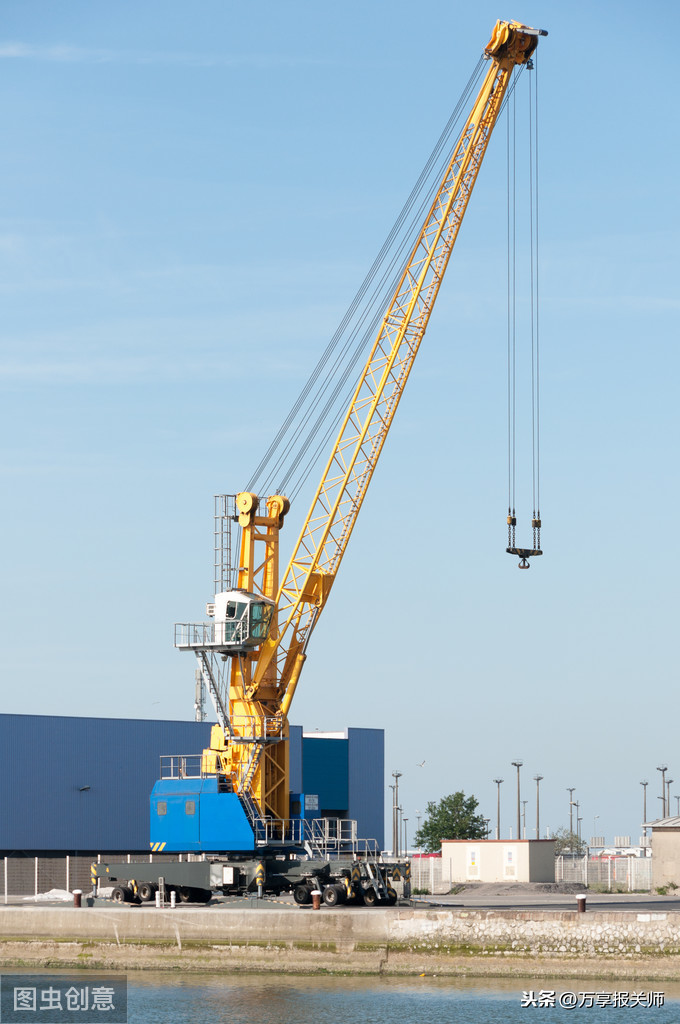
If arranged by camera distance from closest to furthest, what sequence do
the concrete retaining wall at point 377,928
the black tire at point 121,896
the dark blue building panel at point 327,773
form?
the concrete retaining wall at point 377,928, the black tire at point 121,896, the dark blue building panel at point 327,773

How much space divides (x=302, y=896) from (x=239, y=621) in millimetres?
10302

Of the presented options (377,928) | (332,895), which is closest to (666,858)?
(332,895)

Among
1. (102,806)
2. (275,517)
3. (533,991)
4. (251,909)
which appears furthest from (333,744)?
(533,991)

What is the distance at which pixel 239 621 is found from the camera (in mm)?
52188

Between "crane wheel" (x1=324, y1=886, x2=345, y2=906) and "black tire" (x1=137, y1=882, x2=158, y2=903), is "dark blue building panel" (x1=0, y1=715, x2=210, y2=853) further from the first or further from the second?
"crane wheel" (x1=324, y1=886, x2=345, y2=906)

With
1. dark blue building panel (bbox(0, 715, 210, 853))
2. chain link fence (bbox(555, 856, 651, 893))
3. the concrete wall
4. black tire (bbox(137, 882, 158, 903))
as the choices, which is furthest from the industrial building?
black tire (bbox(137, 882, 158, 903))

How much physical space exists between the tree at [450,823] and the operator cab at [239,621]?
7163 centimetres

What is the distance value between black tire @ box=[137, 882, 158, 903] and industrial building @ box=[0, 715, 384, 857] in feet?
57.8

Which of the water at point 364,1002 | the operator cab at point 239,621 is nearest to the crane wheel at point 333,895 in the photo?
the water at point 364,1002

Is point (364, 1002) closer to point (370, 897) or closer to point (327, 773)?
point (370, 897)

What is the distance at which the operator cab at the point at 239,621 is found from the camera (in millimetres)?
52188

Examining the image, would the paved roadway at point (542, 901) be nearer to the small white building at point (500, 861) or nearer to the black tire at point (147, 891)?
the small white building at point (500, 861)

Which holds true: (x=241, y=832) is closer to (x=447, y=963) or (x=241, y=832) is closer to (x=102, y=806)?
(x=447, y=963)

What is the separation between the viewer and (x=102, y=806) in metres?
67.6
